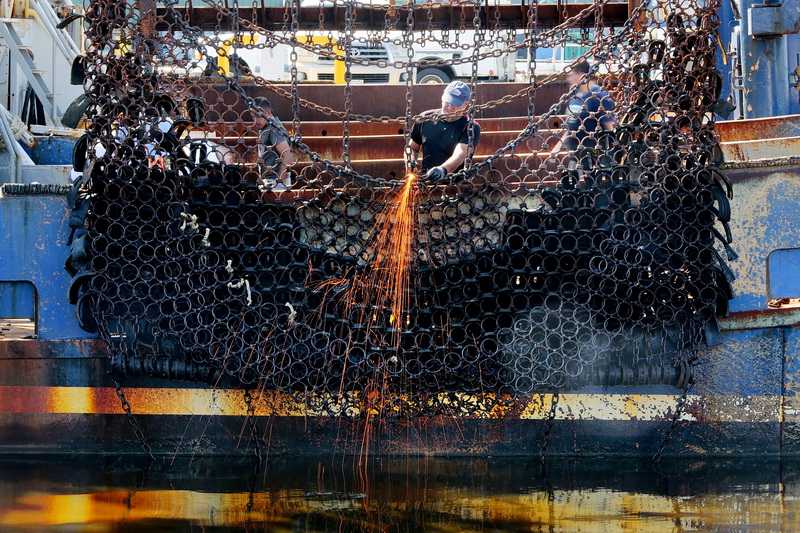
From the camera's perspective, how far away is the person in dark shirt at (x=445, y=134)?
6.14 m

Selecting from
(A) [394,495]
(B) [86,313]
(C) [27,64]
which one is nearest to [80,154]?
(B) [86,313]

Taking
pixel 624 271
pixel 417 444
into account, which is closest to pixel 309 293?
pixel 417 444

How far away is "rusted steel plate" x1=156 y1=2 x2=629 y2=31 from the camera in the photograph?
7.55 metres

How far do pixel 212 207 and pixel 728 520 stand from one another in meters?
3.24

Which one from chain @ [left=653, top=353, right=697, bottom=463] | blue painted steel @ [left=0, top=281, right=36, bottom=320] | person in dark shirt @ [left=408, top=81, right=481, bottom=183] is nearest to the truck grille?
person in dark shirt @ [left=408, top=81, right=481, bottom=183]

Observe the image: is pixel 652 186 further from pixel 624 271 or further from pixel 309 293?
pixel 309 293

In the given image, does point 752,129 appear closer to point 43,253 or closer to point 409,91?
point 409,91

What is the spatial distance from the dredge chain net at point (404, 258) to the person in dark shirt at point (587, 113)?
0.15 ft

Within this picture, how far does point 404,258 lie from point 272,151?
1021 mm

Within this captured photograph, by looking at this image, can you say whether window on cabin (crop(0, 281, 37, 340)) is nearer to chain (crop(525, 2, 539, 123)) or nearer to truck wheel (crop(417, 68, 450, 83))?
chain (crop(525, 2, 539, 123))

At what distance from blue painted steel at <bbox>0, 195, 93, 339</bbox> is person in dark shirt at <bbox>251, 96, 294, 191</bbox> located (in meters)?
1.23

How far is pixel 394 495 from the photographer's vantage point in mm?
5461

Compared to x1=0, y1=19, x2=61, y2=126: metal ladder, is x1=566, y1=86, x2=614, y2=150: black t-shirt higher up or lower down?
lower down

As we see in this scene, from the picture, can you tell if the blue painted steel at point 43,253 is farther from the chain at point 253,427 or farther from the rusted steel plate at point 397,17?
the rusted steel plate at point 397,17
